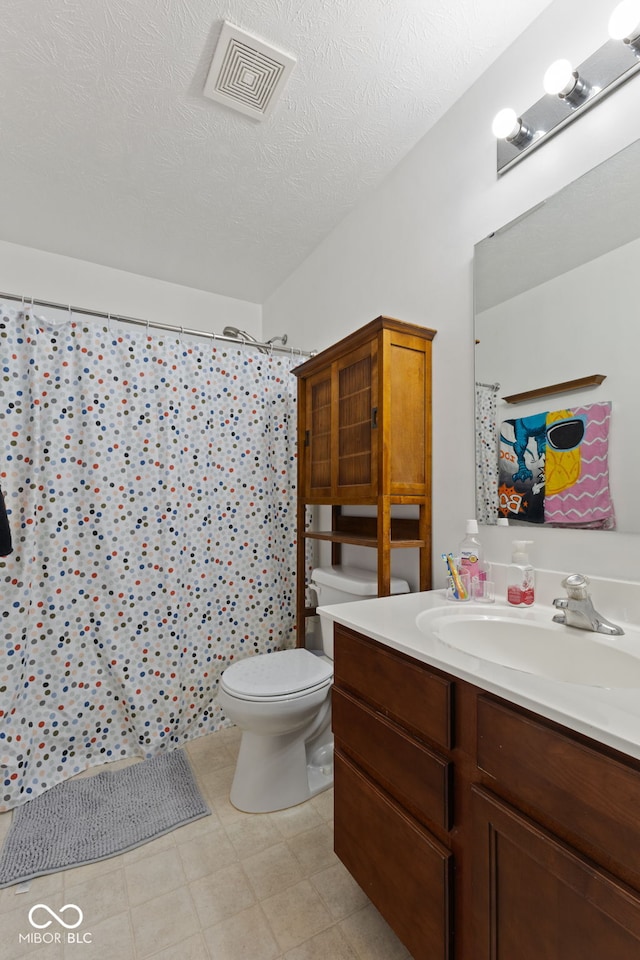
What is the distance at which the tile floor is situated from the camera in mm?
1109

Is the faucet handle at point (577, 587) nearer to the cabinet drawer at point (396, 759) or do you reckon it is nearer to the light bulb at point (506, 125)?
the cabinet drawer at point (396, 759)

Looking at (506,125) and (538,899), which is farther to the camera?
(506,125)

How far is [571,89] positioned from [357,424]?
3.53 ft

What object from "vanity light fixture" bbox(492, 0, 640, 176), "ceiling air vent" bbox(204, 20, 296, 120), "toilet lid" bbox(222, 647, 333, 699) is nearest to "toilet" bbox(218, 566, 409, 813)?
"toilet lid" bbox(222, 647, 333, 699)

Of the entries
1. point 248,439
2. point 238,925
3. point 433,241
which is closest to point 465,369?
point 433,241

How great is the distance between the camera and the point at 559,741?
0.65 meters

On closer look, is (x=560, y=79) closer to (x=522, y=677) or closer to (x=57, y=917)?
(x=522, y=677)

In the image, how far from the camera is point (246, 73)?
1.46m

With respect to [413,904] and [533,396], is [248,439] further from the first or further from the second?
[413,904]

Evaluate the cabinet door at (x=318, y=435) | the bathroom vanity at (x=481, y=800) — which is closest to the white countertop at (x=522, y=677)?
the bathroom vanity at (x=481, y=800)

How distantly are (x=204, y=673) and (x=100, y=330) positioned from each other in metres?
1.58

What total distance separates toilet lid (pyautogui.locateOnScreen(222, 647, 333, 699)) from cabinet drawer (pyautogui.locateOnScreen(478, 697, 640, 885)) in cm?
90

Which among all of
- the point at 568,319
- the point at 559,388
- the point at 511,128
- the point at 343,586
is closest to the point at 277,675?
the point at 343,586

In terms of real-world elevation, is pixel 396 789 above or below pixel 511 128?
below
